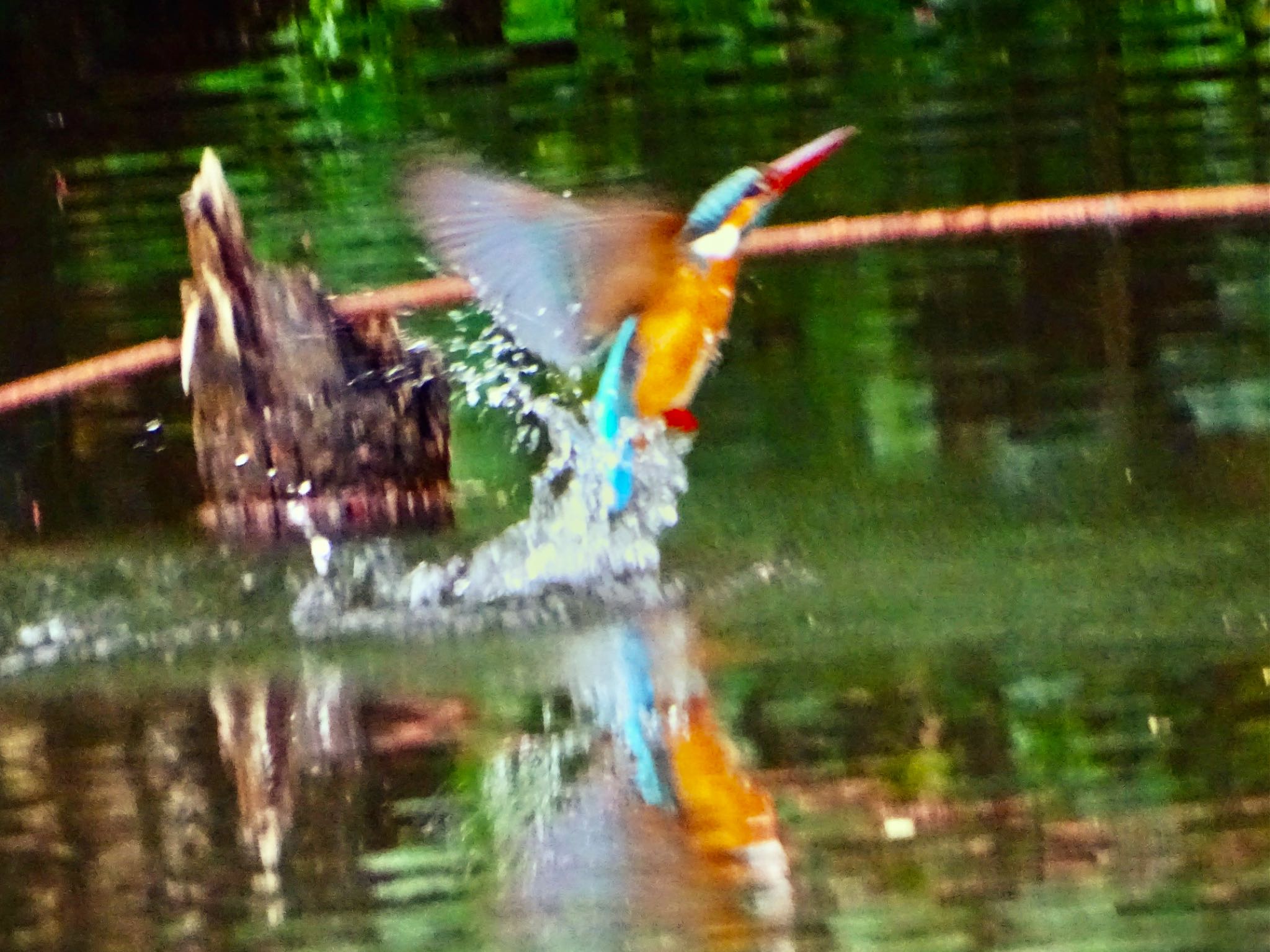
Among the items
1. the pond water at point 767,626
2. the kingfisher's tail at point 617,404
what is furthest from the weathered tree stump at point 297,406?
the kingfisher's tail at point 617,404

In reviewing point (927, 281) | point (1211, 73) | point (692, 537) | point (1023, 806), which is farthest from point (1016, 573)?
point (1211, 73)

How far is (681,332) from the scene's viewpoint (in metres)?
1.67

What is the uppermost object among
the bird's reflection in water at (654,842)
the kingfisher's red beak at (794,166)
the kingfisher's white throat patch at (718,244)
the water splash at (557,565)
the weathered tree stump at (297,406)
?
the kingfisher's red beak at (794,166)

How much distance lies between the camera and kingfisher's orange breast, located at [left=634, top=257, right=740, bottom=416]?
1.65 meters

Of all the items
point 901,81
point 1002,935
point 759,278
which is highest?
point 901,81

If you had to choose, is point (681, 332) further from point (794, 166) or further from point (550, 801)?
point (550, 801)

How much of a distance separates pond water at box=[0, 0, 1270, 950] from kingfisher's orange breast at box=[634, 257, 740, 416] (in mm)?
169

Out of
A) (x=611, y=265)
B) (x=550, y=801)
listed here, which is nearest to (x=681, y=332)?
(x=611, y=265)

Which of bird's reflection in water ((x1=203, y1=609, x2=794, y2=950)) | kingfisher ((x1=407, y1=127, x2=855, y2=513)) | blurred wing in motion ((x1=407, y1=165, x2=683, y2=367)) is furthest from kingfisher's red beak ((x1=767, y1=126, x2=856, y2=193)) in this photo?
bird's reflection in water ((x1=203, y1=609, x2=794, y2=950))

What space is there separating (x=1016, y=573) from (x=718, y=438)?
23.6 inches

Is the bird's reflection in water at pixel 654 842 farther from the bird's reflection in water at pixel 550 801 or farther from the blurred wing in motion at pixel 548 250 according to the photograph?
the blurred wing in motion at pixel 548 250

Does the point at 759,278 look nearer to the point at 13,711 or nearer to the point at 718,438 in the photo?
the point at 718,438

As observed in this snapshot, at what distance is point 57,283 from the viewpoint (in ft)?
9.96

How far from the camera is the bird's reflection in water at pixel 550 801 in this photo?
3.42 feet
